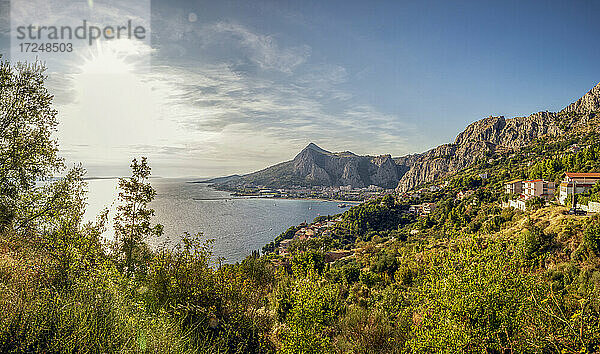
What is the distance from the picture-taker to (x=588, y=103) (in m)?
93.7

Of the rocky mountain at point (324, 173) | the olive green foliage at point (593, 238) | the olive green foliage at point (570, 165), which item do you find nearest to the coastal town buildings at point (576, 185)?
the olive green foliage at point (570, 165)

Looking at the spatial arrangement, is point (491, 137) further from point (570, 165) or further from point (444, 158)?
point (570, 165)

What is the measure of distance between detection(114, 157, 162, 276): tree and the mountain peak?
125 m

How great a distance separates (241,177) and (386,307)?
18259 centimetres

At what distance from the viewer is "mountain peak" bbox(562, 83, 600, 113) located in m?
90.7

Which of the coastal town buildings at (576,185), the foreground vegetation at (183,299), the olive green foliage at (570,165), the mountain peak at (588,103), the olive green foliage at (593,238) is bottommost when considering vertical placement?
the olive green foliage at (593,238)

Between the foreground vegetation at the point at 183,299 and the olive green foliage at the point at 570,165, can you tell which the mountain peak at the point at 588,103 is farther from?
the foreground vegetation at the point at 183,299

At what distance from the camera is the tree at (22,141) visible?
8.06m

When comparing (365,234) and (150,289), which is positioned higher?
(150,289)

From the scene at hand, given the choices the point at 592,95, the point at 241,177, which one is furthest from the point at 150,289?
the point at 241,177

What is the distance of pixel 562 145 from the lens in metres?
73.6

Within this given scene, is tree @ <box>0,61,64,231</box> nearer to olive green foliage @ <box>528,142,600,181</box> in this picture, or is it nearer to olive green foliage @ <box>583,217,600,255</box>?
olive green foliage @ <box>583,217,600,255</box>

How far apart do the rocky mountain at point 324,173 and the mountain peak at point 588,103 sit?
89954mm

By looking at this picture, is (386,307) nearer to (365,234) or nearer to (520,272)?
(520,272)
